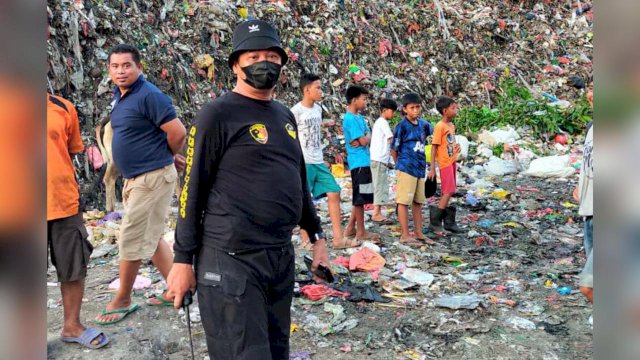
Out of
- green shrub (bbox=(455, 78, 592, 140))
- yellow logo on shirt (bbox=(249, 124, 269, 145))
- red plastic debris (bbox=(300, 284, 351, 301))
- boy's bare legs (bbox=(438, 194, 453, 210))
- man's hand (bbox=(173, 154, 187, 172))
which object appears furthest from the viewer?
green shrub (bbox=(455, 78, 592, 140))

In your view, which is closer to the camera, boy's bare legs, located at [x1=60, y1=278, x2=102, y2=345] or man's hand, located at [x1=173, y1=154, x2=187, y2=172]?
boy's bare legs, located at [x1=60, y1=278, x2=102, y2=345]

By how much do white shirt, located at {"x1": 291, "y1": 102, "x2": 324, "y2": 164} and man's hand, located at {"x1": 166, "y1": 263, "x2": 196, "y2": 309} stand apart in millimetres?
2992

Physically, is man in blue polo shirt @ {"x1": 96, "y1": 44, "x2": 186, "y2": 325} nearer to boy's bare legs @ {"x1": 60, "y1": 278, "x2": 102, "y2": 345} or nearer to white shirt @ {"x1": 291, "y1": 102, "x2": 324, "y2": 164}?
boy's bare legs @ {"x1": 60, "y1": 278, "x2": 102, "y2": 345}

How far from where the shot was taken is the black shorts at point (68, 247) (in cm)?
319

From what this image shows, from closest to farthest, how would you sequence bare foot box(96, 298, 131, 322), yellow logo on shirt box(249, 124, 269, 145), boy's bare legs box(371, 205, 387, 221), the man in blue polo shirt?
yellow logo on shirt box(249, 124, 269, 145) → the man in blue polo shirt → bare foot box(96, 298, 131, 322) → boy's bare legs box(371, 205, 387, 221)

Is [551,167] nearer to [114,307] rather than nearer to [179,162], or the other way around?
[179,162]

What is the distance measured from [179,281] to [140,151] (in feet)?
5.33

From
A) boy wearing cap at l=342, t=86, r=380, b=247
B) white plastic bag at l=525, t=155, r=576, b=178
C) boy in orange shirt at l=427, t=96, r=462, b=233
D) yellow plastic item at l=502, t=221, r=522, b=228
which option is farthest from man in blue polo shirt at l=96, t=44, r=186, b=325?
white plastic bag at l=525, t=155, r=576, b=178

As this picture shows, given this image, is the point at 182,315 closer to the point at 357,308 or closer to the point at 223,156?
the point at 357,308

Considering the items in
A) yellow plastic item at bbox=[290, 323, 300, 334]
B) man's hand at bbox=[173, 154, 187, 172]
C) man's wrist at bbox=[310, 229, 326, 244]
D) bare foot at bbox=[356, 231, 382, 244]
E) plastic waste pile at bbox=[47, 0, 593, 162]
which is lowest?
yellow plastic item at bbox=[290, 323, 300, 334]

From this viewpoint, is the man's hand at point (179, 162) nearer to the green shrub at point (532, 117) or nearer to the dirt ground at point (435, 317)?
the dirt ground at point (435, 317)

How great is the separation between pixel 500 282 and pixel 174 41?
258 inches

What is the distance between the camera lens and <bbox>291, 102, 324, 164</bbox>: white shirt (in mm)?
5099
